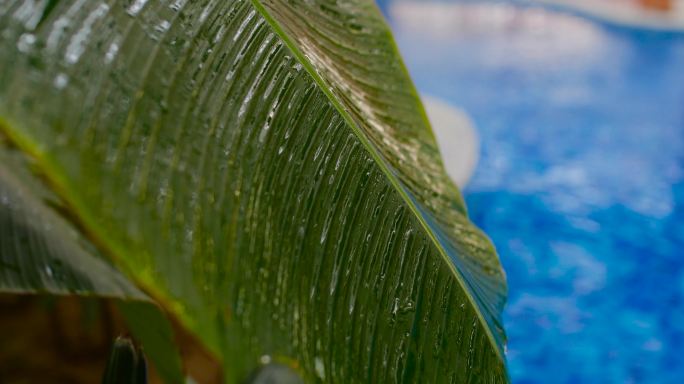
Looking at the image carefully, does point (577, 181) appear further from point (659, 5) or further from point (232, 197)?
point (232, 197)

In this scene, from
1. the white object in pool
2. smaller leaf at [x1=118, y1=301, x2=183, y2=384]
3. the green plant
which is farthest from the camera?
the white object in pool

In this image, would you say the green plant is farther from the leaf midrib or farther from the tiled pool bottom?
the tiled pool bottom

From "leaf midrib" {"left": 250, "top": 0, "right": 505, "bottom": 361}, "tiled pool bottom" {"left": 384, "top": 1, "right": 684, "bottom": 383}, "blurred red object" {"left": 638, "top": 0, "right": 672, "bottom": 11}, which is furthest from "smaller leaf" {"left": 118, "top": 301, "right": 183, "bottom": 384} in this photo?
"blurred red object" {"left": 638, "top": 0, "right": 672, "bottom": 11}

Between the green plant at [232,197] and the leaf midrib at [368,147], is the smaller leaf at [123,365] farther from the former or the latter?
the leaf midrib at [368,147]

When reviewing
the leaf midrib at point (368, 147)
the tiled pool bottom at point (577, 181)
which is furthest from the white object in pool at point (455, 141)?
the leaf midrib at point (368, 147)

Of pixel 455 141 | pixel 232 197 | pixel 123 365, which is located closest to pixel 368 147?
pixel 232 197

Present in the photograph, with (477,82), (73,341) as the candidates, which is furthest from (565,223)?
(73,341)
